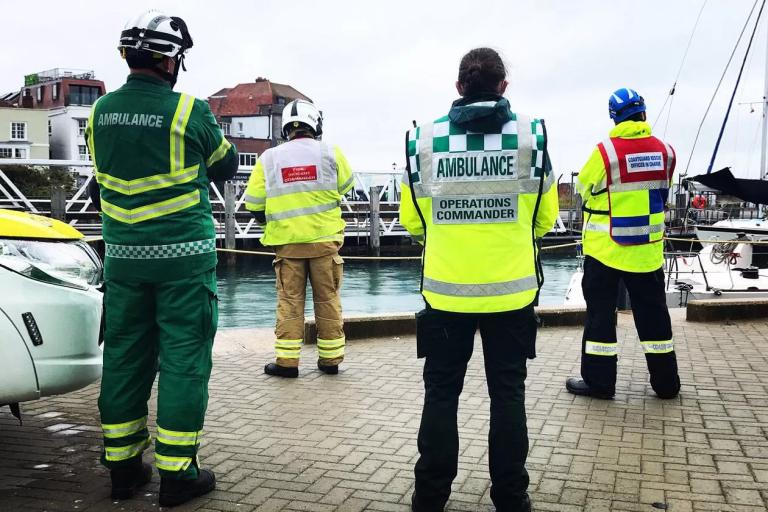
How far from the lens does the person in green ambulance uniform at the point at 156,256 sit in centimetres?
365

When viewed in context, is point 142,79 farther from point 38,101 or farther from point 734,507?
point 38,101

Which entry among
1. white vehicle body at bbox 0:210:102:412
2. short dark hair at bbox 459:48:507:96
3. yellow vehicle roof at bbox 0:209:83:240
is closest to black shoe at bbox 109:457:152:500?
white vehicle body at bbox 0:210:102:412

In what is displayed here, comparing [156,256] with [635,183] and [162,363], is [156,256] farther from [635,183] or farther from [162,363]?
[635,183]

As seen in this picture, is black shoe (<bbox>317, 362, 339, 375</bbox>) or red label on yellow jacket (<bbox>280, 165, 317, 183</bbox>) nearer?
red label on yellow jacket (<bbox>280, 165, 317, 183</bbox>)

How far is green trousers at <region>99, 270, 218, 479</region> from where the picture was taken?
3.67 metres

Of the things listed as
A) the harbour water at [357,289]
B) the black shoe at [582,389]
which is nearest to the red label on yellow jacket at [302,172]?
the black shoe at [582,389]

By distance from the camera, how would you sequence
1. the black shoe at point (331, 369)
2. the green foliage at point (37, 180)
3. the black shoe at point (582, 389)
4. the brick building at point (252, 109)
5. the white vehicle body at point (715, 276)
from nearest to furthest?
1. the black shoe at point (582, 389)
2. the black shoe at point (331, 369)
3. the white vehicle body at point (715, 276)
4. the green foliage at point (37, 180)
5. the brick building at point (252, 109)

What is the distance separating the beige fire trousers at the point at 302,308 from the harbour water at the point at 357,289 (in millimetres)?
13146

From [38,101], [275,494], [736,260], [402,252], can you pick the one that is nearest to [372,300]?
[736,260]

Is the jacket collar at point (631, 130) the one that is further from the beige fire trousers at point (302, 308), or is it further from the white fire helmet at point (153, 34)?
the white fire helmet at point (153, 34)

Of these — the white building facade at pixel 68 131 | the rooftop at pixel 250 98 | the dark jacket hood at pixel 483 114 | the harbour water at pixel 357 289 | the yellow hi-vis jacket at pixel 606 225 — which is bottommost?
the harbour water at pixel 357 289

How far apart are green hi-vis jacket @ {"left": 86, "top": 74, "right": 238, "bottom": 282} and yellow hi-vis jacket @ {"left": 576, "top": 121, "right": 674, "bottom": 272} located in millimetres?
2806

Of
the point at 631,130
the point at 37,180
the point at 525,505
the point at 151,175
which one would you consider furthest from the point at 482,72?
the point at 37,180

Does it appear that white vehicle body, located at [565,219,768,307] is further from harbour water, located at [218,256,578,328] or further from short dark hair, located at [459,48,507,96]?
short dark hair, located at [459,48,507,96]
